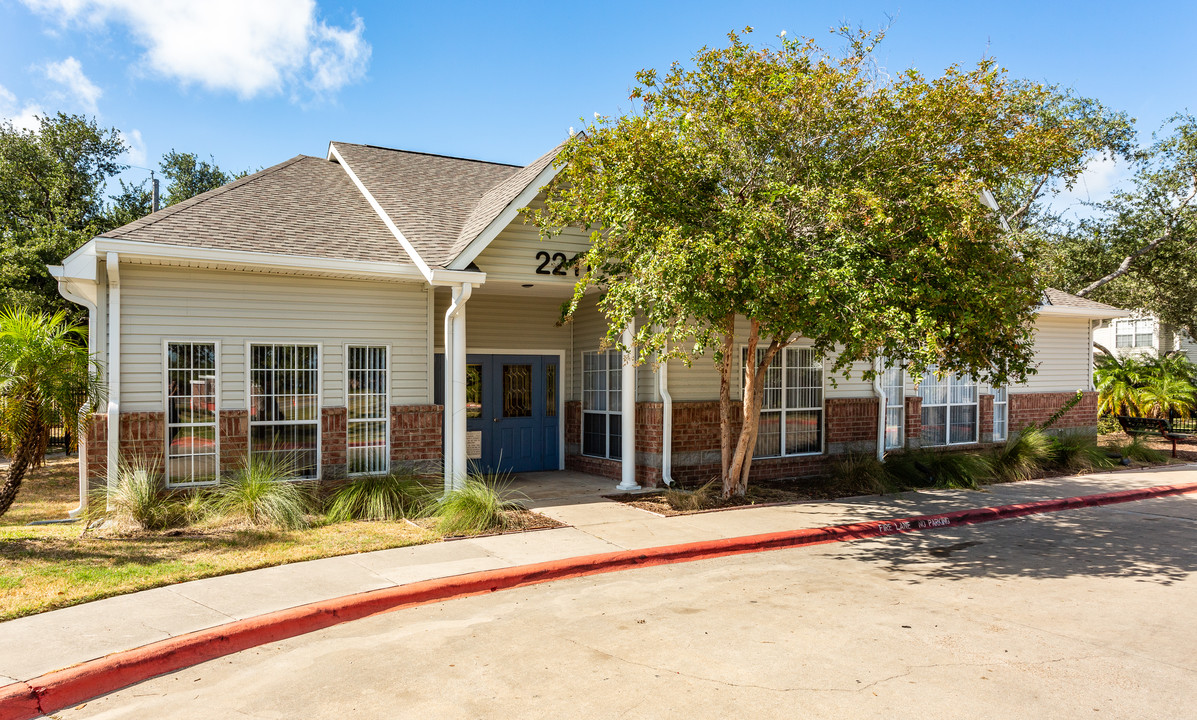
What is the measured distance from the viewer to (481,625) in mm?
6363

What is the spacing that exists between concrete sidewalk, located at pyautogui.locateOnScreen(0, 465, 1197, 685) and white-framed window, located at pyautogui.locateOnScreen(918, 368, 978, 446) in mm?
2910

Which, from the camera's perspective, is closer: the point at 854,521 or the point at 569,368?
the point at 854,521

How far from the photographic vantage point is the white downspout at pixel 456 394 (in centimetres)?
1089

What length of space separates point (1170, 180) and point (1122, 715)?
2811cm

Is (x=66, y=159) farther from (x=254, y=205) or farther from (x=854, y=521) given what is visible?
(x=854, y=521)

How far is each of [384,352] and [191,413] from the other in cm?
269

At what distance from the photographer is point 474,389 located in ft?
45.7

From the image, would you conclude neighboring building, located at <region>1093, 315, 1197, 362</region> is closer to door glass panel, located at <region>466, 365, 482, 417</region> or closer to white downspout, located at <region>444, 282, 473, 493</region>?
door glass panel, located at <region>466, 365, 482, 417</region>

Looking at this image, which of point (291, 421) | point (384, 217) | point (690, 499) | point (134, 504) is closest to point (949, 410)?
point (690, 499)

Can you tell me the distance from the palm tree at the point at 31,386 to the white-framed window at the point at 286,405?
7.39 ft

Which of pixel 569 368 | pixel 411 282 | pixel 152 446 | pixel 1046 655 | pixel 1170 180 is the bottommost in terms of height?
pixel 1046 655

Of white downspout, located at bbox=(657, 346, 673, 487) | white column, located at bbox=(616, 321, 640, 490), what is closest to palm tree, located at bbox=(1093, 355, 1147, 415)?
white downspout, located at bbox=(657, 346, 673, 487)

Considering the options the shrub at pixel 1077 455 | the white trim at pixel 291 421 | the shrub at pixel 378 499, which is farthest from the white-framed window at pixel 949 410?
the white trim at pixel 291 421

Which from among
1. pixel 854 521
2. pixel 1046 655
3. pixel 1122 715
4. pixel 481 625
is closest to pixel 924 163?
pixel 854 521
